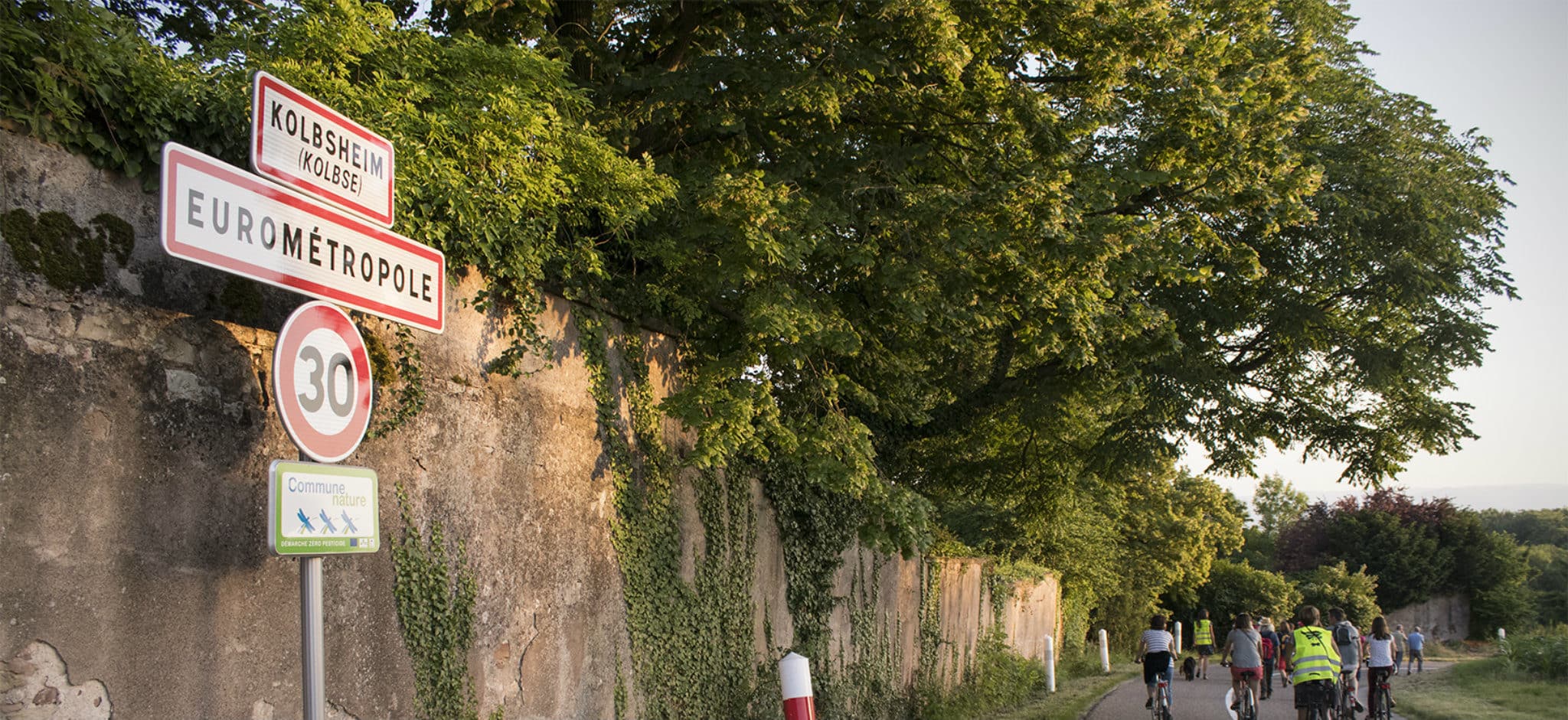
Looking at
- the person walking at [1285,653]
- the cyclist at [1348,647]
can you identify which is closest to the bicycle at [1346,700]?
the cyclist at [1348,647]

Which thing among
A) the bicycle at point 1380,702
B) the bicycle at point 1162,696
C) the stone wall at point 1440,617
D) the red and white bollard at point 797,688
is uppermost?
the red and white bollard at point 797,688

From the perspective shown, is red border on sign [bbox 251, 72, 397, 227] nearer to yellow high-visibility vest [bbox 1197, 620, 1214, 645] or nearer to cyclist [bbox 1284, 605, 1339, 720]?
cyclist [bbox 1284, 605, 1339, 720]

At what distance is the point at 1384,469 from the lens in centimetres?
1591

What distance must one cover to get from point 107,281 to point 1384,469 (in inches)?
628

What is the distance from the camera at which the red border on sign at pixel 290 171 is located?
3828 mm

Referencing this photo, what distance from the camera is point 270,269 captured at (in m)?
3.92

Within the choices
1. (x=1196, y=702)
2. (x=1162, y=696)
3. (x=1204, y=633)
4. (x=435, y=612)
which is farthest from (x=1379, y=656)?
(x=435, y=612)

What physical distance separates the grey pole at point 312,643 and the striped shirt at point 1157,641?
43.7 ft

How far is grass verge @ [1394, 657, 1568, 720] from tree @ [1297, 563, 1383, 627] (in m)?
23.1

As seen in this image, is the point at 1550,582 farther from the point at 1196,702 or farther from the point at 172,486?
the point at 172,486

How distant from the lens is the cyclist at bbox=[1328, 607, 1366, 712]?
14703mm

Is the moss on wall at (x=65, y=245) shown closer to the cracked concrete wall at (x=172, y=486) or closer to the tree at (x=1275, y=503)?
the cracked concrete wall at (x=172, y=486)

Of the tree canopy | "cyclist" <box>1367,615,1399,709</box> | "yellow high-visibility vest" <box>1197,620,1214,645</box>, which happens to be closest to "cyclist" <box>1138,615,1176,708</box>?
the tree canopy

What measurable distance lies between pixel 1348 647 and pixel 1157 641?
2.50 meters
